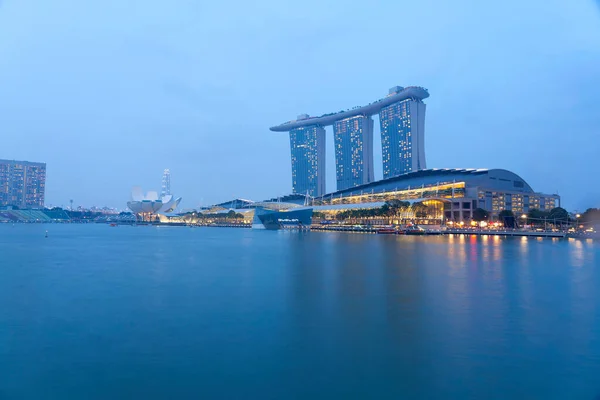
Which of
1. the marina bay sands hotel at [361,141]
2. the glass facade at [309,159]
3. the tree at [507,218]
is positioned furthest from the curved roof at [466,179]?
the glass facade at [309,159]

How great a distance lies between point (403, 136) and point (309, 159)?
28156 millimetres

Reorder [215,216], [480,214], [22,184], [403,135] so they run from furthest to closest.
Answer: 1. [22,184]
2. [215,216]
3. [403,135]
4. [480,214]

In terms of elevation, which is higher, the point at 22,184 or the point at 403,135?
the point at 403,135

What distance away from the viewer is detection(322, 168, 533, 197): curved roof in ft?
181

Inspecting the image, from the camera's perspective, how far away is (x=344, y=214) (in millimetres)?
61344

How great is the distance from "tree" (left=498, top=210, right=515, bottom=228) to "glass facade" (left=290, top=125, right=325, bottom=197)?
5399 cm

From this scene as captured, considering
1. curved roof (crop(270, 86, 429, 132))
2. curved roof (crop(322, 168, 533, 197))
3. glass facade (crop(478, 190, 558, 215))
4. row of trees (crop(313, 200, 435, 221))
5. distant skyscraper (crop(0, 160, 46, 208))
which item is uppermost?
curved roof (crop(270, 86, 429, 132))

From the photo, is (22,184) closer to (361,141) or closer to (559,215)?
(361,141)

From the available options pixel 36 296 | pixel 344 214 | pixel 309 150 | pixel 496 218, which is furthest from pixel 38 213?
pixel 36 296

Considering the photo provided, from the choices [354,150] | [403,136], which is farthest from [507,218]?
[354,150]

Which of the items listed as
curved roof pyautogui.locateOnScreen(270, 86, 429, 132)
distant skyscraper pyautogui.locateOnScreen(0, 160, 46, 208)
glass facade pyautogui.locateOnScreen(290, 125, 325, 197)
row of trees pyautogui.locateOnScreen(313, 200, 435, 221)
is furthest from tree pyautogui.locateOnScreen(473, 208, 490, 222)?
distant skyscraper pyautogui.locateOnScreen(0, 160, 46, 208)

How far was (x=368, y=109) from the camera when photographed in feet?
303

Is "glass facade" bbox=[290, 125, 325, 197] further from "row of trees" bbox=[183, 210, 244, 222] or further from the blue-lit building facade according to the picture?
the blue-lit building facade

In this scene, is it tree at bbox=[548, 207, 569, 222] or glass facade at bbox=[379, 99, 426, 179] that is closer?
tree at bbox=[548, 207, 569, 222]
